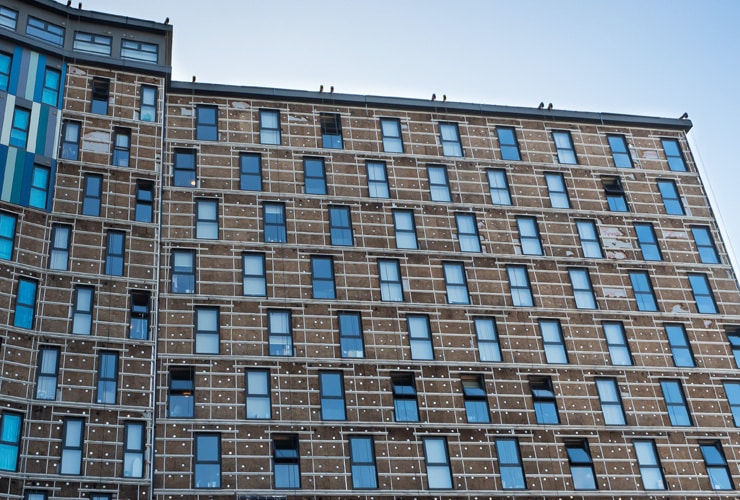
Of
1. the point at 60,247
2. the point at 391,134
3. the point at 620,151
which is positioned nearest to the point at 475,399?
the point at 391,134

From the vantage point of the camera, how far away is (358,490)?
4553 cm

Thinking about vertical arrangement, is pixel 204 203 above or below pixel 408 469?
above

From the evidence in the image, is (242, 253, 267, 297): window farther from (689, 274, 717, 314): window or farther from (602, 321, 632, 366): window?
(689, 274, 717, 314): window

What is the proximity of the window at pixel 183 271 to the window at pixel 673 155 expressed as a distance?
97.0 feet

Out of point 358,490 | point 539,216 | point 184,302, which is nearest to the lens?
point 358,490

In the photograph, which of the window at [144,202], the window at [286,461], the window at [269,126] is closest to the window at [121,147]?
the window at [144,202]

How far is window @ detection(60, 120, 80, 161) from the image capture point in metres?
51.2

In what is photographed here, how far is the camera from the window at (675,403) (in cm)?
5094

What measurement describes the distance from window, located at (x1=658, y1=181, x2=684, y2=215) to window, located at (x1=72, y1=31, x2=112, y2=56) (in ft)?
108

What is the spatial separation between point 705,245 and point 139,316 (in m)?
32.2

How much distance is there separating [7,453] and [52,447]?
71.7 inches

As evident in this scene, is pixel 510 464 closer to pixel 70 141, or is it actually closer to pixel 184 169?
pixel 184 169

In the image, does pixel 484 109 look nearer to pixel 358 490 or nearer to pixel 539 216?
pixel 539 216

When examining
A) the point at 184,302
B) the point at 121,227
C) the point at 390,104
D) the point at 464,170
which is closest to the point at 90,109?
the point at 121,227
